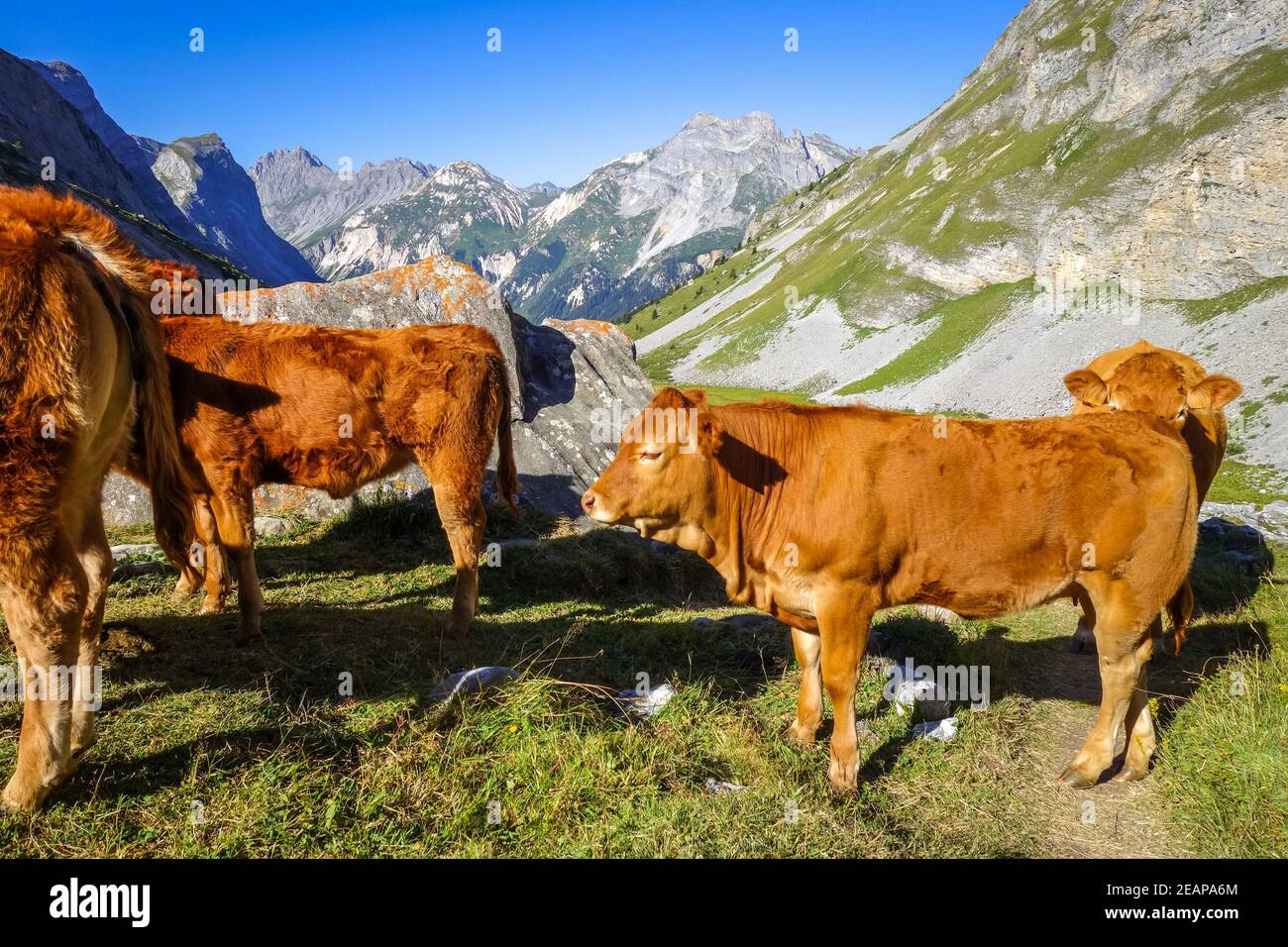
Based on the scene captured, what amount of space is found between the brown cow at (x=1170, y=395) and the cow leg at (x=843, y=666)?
3.68 metres

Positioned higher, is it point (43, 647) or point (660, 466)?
point (660, 466)

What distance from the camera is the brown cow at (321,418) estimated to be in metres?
7.23

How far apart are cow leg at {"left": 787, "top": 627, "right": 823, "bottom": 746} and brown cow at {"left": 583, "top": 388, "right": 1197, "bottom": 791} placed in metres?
0.47

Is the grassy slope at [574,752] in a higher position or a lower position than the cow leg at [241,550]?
lower

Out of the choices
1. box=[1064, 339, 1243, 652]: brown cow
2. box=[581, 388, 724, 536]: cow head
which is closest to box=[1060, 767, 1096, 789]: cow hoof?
box=[1064, 339, 1243, 652]: brown cow

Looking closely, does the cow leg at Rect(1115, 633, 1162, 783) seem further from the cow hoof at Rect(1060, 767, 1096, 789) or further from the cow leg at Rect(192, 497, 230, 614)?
the cow leg at Rect(192, 497, 230, 614)

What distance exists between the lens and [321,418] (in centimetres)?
748

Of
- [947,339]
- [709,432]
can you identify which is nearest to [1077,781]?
[709,432]

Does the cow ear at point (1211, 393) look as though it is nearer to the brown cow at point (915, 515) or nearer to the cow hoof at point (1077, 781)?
the brown cow at point (915, 515)

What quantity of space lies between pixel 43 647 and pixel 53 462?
39.1 inches

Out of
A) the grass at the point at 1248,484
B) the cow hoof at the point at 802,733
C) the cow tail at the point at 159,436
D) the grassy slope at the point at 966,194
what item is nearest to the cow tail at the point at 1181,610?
the cow hoof at the point at 802,733

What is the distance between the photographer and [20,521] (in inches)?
149

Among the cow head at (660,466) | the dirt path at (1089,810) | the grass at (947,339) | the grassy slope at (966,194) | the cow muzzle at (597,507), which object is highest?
the grassy slope at (966,194)

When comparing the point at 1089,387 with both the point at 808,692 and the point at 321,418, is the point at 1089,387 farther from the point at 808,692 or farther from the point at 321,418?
the point at 321,418
